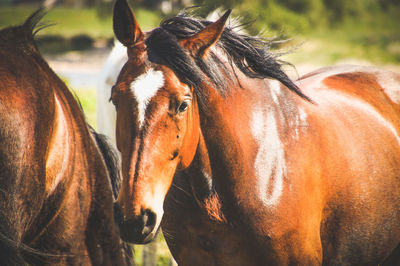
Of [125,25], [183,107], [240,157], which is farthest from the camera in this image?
[240,157]

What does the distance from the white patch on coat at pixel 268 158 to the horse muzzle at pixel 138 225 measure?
63cm

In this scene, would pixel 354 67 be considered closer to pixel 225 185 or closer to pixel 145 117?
pixel 225 185

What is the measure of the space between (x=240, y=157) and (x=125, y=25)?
87 centimetres

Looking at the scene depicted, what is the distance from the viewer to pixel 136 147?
184 centimetres

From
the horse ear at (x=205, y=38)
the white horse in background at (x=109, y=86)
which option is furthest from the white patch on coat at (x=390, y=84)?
the white horse in background at (x=109, y=86)

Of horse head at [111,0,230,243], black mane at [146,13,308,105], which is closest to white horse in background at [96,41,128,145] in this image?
black mane at [146,13,308,105]

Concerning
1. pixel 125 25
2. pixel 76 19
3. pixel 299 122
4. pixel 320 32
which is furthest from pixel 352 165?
pixel 320 32

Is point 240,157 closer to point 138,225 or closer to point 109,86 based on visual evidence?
point 138,225

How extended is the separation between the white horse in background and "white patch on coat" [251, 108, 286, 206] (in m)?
1.71

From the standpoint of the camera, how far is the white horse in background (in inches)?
144

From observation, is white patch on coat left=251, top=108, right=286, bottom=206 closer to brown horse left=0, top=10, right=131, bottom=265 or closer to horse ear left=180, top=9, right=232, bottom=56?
horse ear left=180, top=9, right=232, bottom=56

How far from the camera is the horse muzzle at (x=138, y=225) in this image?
181 centimetres

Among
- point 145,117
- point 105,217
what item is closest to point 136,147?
point 145,117

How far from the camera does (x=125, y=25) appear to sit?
2.09 meters
